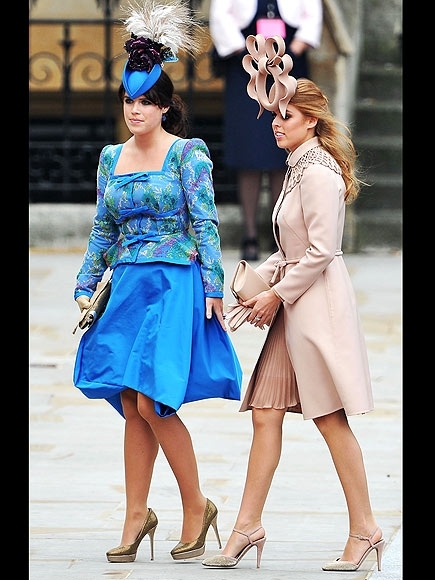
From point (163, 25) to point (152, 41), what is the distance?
76mm

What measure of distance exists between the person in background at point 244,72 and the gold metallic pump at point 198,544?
661 centimetres

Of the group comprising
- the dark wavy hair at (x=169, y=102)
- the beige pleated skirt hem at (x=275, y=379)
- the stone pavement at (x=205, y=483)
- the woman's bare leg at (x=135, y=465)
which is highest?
the dark wavy hair at (x=169, y=102)

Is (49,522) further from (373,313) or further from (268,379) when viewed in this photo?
(373,313)

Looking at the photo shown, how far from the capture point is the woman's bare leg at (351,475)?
5.23 m

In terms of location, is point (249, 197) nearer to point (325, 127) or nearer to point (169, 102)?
point (169, 102)

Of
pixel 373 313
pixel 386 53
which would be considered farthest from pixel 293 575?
pixel 386 53

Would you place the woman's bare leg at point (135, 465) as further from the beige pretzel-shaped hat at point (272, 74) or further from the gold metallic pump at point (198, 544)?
the beige pretzel-shaped hat at point (272, 74)

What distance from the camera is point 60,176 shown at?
43.9 ft

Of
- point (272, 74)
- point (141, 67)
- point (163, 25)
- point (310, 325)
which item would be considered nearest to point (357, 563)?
point (310, 325)

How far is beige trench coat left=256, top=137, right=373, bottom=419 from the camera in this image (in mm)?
5129

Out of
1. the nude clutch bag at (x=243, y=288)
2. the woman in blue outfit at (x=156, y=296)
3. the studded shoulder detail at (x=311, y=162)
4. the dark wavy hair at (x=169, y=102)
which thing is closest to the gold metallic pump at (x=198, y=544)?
the woman in blue outfit at (x=156, y=296)

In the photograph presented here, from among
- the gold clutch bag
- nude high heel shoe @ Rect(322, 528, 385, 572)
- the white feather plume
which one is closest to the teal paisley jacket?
the gold clutch bag

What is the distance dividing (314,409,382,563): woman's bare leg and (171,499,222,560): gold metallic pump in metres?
0.55
